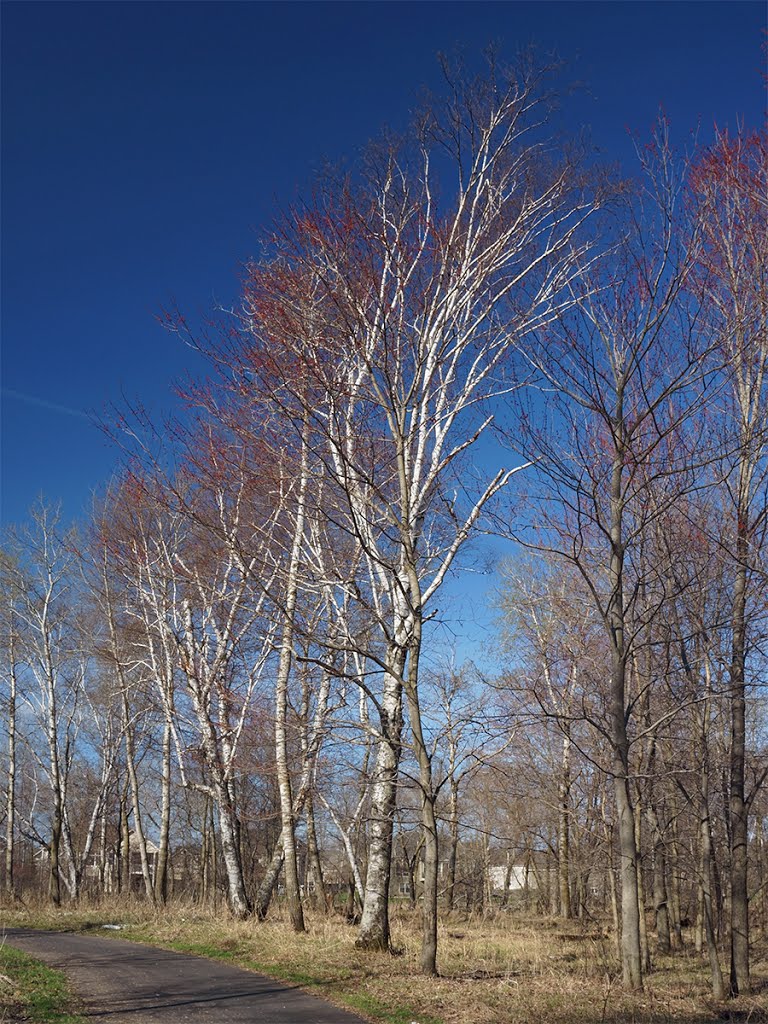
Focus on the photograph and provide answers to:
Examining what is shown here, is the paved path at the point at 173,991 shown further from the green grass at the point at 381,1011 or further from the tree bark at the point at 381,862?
the tree bark at the point at 381,862

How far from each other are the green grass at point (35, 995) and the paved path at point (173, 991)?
0.19m

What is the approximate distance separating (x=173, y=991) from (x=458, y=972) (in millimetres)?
3394

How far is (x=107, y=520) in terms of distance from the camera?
20.8m

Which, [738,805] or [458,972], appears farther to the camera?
[738,805]

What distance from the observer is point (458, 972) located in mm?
10344

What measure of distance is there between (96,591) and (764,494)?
713 inches

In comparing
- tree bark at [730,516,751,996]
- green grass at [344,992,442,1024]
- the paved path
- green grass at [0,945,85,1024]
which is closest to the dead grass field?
green grass at [344,992,442,1024]

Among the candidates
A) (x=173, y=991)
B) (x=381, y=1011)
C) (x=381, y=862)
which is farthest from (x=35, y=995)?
(x=381, y=862)

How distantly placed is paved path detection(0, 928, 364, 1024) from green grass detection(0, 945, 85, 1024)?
0.19m

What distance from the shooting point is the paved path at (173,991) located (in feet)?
25.9

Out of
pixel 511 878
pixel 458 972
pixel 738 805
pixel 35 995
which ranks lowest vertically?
pixel 511 878

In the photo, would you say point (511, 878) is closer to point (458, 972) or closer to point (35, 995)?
Answer: point (458, 972)

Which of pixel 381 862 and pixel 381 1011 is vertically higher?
pixel 381 862

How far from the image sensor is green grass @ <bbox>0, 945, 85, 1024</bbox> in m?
7.61
